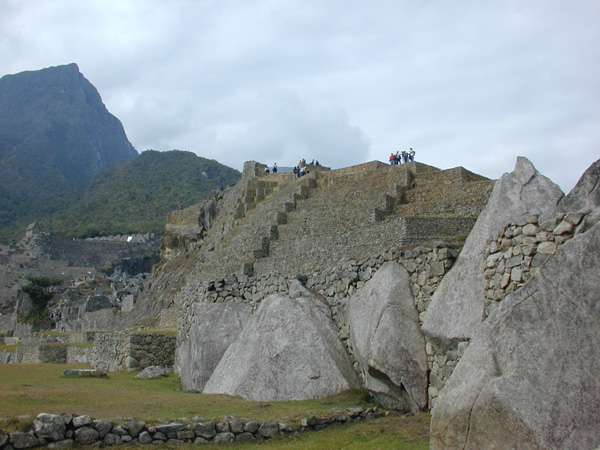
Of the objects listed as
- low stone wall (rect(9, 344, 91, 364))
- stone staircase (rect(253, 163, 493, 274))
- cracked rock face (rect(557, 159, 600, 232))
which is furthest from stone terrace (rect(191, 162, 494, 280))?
cracked rock face (rect(557, 159, 600, 232))

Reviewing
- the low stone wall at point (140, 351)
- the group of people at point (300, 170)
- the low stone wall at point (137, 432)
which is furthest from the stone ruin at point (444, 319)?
the group of people at point (300, 170)

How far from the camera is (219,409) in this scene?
41.3 ft

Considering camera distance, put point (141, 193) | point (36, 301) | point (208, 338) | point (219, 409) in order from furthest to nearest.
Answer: point (141, 193)
point (36, 301)
point (208, 338)
point (219, 409)

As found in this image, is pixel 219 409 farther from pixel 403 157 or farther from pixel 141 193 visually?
pixel 141 193

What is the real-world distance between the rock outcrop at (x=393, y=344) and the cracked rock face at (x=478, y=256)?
689 mm

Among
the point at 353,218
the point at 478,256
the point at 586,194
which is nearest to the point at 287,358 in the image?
the point at 478,256

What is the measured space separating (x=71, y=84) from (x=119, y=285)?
138740 millimetres

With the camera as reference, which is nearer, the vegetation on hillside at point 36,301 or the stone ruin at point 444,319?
the stone ruin at point 444,319

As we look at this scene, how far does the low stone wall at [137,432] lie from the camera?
9.80 metres

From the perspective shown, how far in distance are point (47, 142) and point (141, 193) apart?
5007 cm

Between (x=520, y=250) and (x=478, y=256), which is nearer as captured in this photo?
(x=520, y=250)

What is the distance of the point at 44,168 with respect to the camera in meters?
160

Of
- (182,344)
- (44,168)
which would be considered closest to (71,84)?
(44,168)

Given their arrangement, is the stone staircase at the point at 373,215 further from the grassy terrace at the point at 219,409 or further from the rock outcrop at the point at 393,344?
the grassy terrace at the point at 219,409
